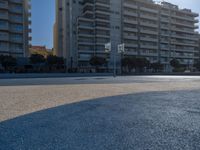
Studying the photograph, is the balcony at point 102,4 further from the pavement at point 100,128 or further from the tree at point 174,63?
the pavement at point 100,128

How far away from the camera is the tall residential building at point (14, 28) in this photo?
184ft

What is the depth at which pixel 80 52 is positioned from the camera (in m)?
67.4

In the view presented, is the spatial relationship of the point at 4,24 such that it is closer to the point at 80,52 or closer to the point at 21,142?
the point at 80,52

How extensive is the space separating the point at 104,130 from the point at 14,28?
60.0 metres

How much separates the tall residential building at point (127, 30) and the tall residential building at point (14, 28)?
13623 mm

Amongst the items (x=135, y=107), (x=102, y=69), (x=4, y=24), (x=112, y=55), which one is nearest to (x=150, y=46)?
(x=112, y=55)

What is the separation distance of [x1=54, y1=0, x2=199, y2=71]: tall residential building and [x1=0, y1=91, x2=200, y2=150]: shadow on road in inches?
2397

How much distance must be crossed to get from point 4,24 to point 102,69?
93.3 ft

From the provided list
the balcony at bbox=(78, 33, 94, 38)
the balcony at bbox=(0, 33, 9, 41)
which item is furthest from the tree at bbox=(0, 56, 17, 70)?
the balcony at bbox=(78, 33, 94, 38)

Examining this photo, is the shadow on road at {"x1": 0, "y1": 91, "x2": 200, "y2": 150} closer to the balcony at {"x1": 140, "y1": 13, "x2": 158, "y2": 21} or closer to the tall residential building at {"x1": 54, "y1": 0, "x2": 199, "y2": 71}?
the tall residential building at {"x1": 54, "y1": 0, "x2": 199, "y2": 71}

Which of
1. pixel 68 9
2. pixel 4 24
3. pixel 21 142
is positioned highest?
pixel 68 9

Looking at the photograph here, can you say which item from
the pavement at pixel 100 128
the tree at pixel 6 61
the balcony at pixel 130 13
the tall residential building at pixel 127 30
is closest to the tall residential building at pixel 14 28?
the tree at pixel 6 61

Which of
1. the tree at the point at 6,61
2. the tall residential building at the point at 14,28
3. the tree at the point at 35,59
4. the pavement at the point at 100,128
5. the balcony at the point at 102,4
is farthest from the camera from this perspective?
the balcony at the point at 102,4

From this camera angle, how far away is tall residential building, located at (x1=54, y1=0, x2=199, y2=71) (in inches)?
2734
